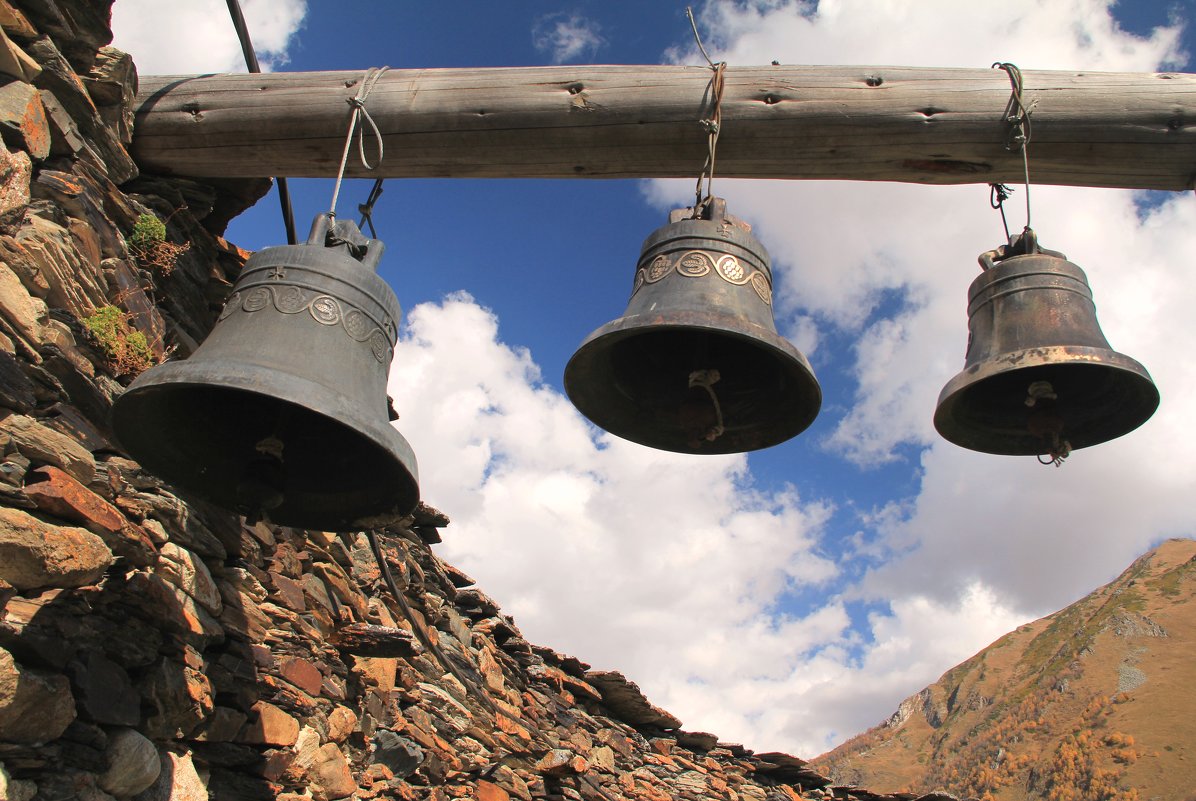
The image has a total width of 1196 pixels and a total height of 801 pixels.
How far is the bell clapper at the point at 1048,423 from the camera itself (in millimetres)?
3061

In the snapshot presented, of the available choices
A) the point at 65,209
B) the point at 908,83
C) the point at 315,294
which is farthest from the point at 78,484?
the point at 908,83

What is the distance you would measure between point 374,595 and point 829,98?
3.82 metres

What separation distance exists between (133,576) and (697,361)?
2035mm

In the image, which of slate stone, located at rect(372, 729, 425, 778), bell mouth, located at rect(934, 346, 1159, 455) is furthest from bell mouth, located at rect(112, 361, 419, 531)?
slate stone, located at rect(372, 729, 425, 778)

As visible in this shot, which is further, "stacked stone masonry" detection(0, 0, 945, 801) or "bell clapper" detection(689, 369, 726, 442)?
"bell clapper" detection(689, 369, 726, 442)

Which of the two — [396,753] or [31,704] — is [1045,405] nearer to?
[31,704]

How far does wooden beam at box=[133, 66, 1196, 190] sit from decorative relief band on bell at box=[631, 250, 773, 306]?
908 millimetres

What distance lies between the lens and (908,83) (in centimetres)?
355

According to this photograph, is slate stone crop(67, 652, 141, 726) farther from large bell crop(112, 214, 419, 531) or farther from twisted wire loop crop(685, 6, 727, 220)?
twisted wire loop crop(685, 6, 727, 220)

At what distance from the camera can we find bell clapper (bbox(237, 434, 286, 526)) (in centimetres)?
268

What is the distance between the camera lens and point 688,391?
121 inches

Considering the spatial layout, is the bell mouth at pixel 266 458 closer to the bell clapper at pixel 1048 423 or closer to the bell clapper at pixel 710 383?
the bell clapper at pixel 710 383

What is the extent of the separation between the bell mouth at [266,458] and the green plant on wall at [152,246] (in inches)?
49.6

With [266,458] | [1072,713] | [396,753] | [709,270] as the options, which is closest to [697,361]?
[709,270]
